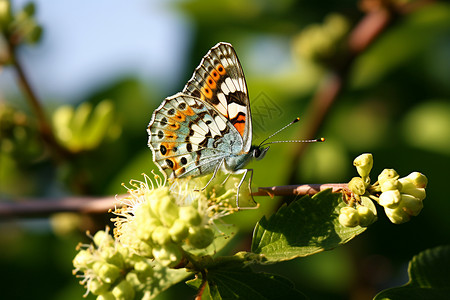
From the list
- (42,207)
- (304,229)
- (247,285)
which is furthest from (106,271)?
(42,207)

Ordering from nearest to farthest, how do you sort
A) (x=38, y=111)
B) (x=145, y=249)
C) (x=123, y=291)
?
(x=145, y=249) < (x=123, y=291) < (x=38, y=111)

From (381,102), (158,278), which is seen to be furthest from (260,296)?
(381,102)

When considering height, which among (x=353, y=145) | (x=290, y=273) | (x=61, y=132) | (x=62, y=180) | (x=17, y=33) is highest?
(x=17, y=33)

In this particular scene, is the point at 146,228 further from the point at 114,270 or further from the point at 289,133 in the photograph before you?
the point at 289,133

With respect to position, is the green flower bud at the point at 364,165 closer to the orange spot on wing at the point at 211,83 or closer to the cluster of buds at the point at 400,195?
the cluster of buds at the point at 400,195

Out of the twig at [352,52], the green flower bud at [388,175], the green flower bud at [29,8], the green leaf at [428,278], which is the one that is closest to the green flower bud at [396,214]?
the green flower bud at [388,175]

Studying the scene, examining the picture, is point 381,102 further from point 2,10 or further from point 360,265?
point 2,10
